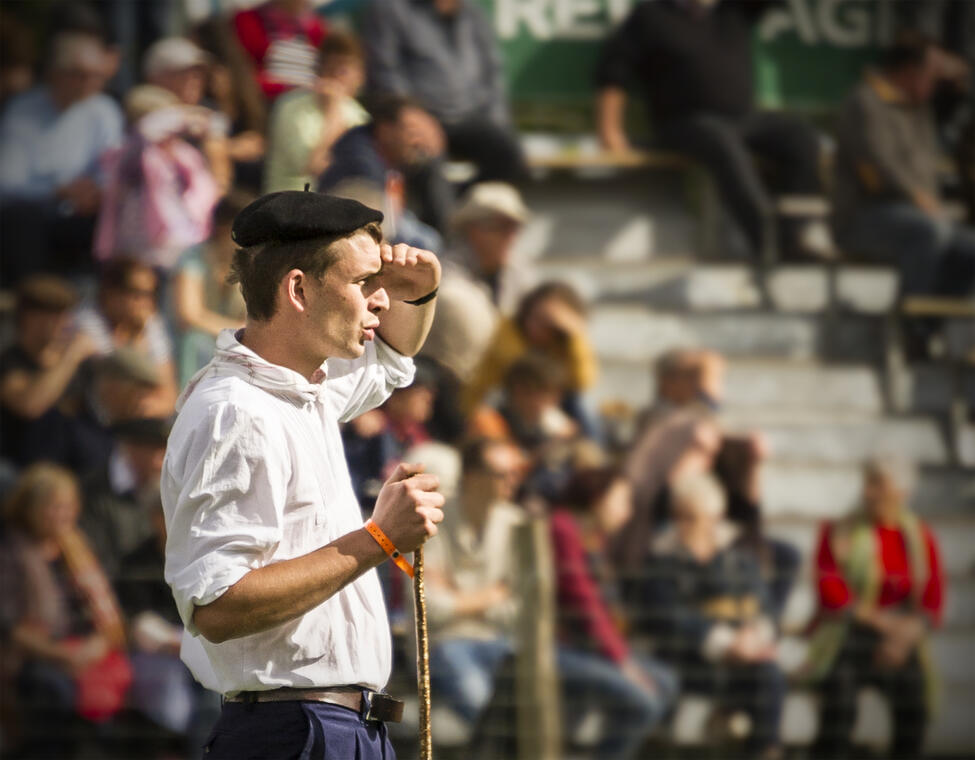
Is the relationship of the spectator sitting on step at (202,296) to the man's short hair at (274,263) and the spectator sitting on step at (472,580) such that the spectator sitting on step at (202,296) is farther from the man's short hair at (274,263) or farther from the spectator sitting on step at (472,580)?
the man's short hair at (274,263)

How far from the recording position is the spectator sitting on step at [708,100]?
→ 9188 millimetres

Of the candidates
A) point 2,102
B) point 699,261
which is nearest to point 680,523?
point 699,261

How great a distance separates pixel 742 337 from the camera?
918 cm

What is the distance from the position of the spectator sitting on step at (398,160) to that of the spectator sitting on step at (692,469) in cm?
129

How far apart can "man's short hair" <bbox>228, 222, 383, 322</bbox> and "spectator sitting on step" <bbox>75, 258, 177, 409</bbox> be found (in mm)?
4053

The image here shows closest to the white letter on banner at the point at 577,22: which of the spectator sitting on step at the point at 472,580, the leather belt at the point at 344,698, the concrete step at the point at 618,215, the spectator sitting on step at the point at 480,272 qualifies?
the concrete step at the point at 618,215

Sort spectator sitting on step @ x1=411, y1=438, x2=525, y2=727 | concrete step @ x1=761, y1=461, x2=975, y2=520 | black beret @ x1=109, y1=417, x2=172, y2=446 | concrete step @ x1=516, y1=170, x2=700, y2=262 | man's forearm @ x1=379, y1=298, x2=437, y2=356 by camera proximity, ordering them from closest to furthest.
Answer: man's forearm @ x1=379, y1=298, x2=437, y2=356, spectator sitting on step @ x1=411, y1=438, x2=525, y2=727, black beret @ x1=109, y1=417, x2=172, y2=446, concrete step @ x1=761, y1=461, x2=975, y2=520, concrete step @ x1=516, y1=170, x2=700, y2=262

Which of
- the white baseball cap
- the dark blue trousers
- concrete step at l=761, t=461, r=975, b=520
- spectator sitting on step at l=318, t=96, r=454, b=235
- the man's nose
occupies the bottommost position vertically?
concrete step at l=761, t=461, r=975, b=520

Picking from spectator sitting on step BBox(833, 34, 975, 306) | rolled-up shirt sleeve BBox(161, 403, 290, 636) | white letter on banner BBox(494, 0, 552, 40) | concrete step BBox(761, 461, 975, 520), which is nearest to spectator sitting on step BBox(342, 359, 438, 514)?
rolled-up shirt sleeve BBox(161, 403, 290, 636)

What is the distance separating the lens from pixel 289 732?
2875 millimetres

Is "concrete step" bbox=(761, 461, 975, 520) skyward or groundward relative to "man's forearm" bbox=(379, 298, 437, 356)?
groundward

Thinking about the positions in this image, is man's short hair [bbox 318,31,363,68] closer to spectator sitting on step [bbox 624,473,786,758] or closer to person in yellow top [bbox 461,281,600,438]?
person in yellow top [bbox 461,281,600,438]

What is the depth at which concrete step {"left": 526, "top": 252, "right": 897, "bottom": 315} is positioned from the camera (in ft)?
30.2

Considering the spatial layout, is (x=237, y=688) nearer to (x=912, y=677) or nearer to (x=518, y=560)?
(x=518, y=560)
